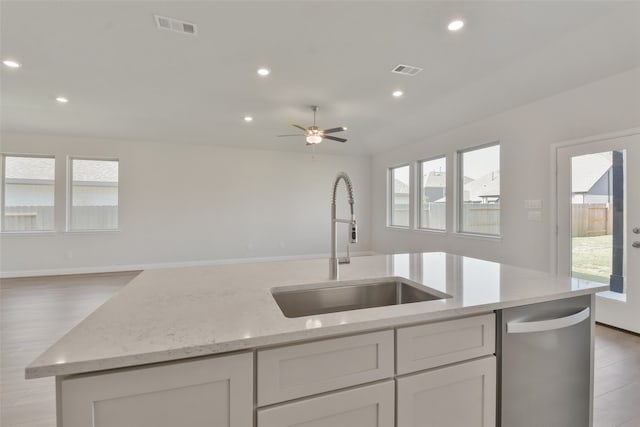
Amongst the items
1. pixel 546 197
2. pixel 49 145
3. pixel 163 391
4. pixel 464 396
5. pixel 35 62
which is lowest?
pixel 464 396

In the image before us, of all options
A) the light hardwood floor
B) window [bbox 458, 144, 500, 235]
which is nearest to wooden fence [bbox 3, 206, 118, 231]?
the light hardwood floor

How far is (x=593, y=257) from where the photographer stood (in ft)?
10.9

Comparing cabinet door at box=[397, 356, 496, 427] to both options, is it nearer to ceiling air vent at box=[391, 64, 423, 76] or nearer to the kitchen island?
the kitchen island

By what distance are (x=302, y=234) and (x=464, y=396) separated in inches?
247

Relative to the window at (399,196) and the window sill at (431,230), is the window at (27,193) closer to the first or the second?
the window at (399,196)

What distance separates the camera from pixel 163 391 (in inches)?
29.1

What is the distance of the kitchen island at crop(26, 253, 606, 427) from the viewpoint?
71cm

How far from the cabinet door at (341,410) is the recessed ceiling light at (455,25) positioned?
298cm

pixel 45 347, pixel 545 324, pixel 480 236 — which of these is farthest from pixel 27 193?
pixel 480 236

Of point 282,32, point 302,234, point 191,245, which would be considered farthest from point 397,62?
point 191,245

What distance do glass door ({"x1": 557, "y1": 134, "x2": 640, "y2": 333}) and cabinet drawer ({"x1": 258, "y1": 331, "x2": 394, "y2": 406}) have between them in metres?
3.58

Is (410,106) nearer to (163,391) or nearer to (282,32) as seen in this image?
(282,32)

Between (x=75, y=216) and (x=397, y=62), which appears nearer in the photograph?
(x=397, y=62)

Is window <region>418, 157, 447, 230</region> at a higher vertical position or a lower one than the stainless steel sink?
higher
